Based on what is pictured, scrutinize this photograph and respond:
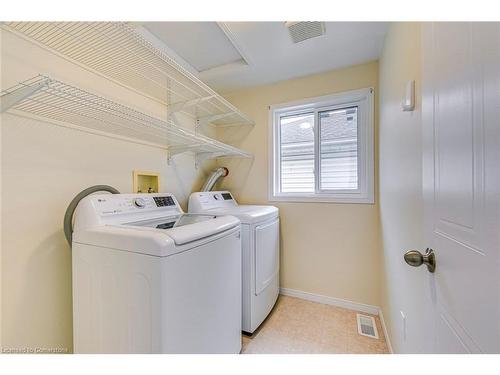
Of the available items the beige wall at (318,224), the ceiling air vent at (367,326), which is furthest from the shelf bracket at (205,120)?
the ceiling air vent at (367,326)

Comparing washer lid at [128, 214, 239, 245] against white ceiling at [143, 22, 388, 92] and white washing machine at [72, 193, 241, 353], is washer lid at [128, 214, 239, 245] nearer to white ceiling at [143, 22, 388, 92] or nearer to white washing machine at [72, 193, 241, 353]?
white washing machine at [72, 193, 241, 353]

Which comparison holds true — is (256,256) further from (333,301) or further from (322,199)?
(333,301)

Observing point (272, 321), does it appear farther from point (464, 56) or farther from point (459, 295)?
point (464, 56)

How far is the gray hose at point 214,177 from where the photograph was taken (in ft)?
7.57

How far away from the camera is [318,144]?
2.26 meters

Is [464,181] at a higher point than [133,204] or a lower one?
higher

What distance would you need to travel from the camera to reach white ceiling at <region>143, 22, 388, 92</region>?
4.97 ft

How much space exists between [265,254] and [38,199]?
5.11 feet

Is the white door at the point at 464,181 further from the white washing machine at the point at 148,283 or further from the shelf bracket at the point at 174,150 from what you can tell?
the shelf bracket at the point at 174,150

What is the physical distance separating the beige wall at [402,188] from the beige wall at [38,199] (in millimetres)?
1817

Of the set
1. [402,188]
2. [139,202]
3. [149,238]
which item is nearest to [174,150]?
[139,202]

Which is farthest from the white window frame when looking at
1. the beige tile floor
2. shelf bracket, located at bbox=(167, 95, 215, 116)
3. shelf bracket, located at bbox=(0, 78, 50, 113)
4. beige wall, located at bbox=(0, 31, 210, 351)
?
shelf bracket, located at bbox=(0, 78, 50, 113)
